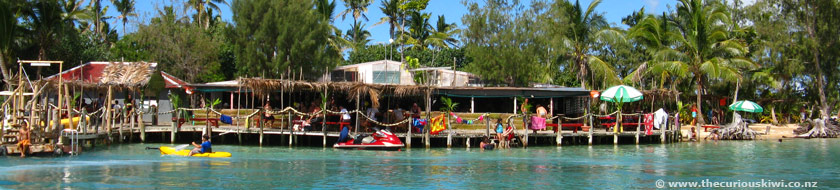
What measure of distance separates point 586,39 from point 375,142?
68.6ft

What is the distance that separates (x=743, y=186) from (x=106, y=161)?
1648 centimetres

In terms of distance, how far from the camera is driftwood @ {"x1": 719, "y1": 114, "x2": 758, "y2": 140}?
35.8m

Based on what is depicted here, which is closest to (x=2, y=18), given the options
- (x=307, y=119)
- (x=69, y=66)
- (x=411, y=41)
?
(x=69, y=66)

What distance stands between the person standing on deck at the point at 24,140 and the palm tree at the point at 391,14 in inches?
1336

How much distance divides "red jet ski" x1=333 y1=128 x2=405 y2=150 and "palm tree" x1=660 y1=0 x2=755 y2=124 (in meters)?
19.2

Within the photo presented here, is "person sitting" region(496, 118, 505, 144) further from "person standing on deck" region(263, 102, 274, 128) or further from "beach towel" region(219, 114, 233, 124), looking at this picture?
"beach towel" region(219, 114, 233, 124)

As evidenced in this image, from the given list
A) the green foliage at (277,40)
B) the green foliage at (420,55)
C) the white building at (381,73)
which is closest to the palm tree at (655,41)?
the green foliage at (420,55)

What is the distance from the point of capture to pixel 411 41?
54250 mm

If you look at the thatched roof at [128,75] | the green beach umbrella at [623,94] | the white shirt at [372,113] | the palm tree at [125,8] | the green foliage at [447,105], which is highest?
the palm tree at [125,8]

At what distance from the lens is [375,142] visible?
26.3 m

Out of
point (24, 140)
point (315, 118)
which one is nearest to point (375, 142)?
point (315, 118)

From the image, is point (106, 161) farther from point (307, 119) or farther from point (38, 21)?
point (38, 21)

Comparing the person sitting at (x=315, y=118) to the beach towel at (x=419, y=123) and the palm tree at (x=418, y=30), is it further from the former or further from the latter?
the palm tree at (x=418, y=30)

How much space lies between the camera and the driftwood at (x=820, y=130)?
37.6 metres
